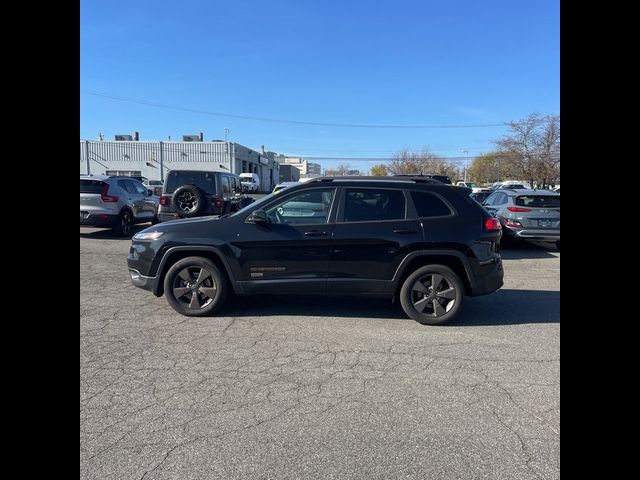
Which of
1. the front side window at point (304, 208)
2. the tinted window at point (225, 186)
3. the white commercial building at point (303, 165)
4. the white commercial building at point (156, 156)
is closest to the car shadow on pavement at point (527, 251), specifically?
the front side window at point (304, 208)

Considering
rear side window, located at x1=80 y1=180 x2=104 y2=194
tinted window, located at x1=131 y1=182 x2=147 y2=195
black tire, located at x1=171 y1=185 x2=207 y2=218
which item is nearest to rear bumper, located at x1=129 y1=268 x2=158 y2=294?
black tire, located at x1=171 y1=185 x2=207 y2=218

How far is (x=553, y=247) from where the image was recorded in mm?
12812

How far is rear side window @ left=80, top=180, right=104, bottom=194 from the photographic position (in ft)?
41.4

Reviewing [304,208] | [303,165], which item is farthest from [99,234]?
[303,165]

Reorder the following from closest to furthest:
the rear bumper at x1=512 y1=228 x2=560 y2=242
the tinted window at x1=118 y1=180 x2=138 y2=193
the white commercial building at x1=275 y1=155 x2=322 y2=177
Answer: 1. the rear bumper at x1=512 y1=228 x2=560 y2=242
2. the tinted window at x1=118 y1=180 x2=138 y2=193
3. the white commercial building at x1=275 y1=155 x2=322 y2=177

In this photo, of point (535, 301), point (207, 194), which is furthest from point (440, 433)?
point (207, 194)

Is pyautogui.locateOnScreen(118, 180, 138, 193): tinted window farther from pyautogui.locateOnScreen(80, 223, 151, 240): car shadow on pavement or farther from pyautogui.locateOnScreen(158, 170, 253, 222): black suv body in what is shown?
pyautogui.locateOnScreen(158, 170, 253, 222): black suv body

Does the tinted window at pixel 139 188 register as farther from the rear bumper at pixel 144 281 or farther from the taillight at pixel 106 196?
the rear bumper at pixel 144 281
